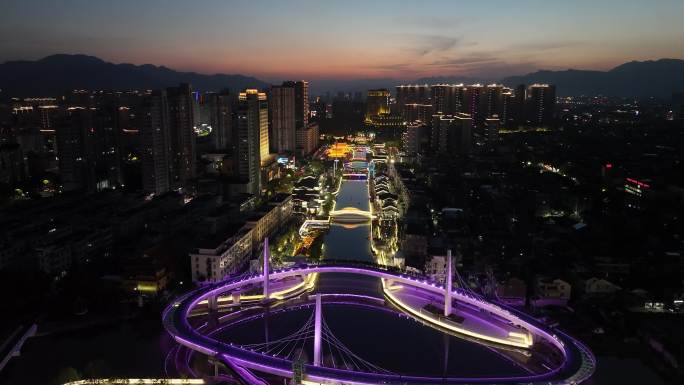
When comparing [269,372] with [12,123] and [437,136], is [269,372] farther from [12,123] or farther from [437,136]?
[12,123]

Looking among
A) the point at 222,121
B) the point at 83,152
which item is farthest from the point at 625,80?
the point at 83,152

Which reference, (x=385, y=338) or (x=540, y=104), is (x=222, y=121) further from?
(x=540, y=104)


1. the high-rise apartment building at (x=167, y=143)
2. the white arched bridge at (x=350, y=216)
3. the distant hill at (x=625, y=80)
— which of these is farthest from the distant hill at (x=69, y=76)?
the distant hill at (x=625, y=80)

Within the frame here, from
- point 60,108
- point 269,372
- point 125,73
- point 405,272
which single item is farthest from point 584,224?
point 125,73

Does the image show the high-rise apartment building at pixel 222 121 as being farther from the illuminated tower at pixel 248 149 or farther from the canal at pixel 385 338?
the canal at pixel 385 338

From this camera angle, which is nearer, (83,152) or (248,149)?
(83,152)
